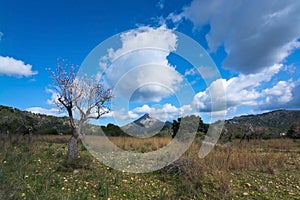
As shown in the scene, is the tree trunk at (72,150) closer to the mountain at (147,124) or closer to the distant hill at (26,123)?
the mountain at (147,124)

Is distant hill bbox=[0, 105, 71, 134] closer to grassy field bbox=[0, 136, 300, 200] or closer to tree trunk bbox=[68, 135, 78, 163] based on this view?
tree trunk bbox=[68, 135, 78, 163]

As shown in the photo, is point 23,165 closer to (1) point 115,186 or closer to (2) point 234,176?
(1) point 115,186

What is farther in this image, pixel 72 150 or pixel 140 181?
pixel 72 150

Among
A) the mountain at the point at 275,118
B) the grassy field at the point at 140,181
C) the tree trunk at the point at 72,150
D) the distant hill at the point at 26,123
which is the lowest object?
the grassy field at the point at 140,181

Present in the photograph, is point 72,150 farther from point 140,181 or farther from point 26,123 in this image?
point 26,123

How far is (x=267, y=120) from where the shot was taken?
98.5 metres

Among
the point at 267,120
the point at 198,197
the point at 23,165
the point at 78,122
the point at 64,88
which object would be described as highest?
the point at 267,120

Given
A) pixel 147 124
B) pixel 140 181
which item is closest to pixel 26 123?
pixel 147 124

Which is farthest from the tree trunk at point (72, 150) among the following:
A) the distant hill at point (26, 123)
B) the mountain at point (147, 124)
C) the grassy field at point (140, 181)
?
the distant hill at point (26, 123)

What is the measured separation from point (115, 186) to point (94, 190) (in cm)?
59

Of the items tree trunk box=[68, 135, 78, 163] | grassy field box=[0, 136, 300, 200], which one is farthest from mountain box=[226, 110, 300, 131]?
tree trunk box=[68, 135, 78, 163]

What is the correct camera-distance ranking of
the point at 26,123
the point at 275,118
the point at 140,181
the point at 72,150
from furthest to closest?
the point at 275,118 < the point at 26,123 < the point at 72,150 < the point at 140,181

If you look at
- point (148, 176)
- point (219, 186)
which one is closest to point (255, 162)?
point (219, 186)

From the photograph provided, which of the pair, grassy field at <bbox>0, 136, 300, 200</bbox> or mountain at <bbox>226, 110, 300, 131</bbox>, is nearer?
grassy field at <bbox>0, 136, 300, 200</bbox>
